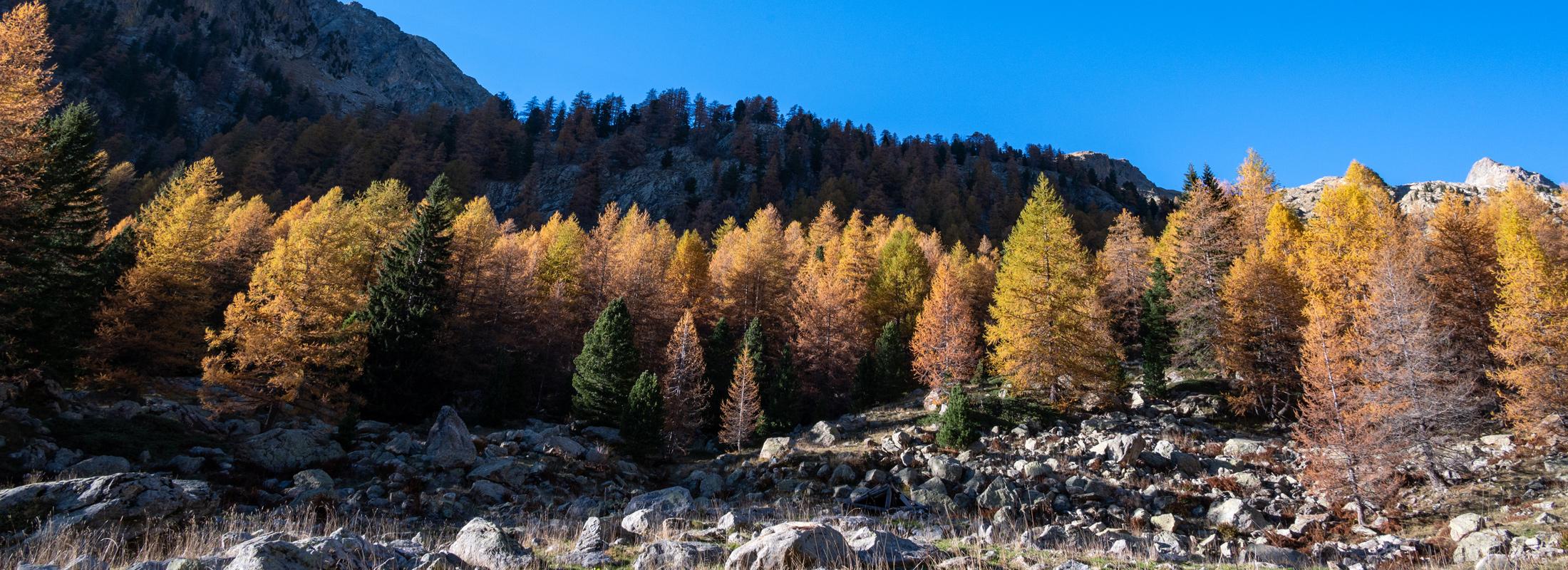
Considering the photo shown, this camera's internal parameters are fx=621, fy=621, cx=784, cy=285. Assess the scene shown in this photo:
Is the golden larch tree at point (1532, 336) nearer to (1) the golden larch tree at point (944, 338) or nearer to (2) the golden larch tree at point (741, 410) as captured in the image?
(1) the golden larch tree at point (944, 338)

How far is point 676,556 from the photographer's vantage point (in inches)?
280

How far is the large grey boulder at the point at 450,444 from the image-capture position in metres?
20.6

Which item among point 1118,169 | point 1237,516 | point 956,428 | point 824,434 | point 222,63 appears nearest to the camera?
point 1237,516

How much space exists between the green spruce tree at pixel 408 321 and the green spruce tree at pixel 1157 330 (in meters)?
35.1

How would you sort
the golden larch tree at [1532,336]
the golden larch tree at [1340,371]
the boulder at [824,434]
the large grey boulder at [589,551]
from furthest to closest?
the boulder at [824,434], the golden larch tree at [1532,336], the golden larch tree at [1340,371], the large grey boulder at [589,551]

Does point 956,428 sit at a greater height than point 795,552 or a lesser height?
greater

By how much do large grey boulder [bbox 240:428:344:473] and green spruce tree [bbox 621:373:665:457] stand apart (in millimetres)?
10457

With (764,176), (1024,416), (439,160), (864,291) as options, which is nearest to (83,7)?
(439,160)

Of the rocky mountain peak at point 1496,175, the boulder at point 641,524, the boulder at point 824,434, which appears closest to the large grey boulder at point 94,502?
the boulder at point 641,524

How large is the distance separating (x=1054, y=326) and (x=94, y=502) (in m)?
30.1

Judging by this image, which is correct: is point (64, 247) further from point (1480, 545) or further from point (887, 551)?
point (1480, 545)

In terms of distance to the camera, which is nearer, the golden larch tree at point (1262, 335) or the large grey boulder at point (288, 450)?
the large grey boulder at point (288, 450)

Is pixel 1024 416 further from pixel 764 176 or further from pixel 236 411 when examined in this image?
pixel 764 176

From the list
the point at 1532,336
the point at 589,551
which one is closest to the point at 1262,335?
the point at 1532,336
